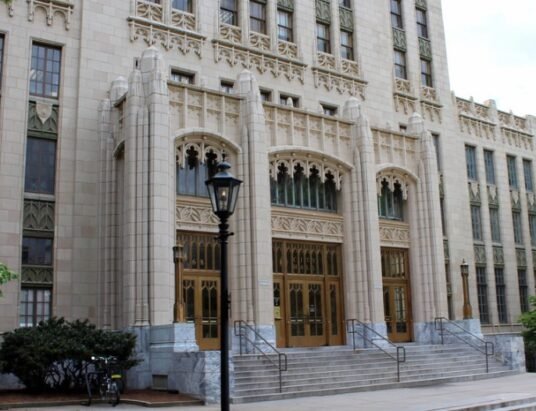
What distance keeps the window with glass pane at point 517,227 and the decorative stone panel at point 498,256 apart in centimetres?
206

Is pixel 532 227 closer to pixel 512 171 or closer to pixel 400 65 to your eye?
pixel 512 171

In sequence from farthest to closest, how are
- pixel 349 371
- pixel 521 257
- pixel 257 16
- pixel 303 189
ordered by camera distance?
pixel 521 257 → pixel 257 16 → pixel 303 189 → pixel 349 371

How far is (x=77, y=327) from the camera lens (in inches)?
820

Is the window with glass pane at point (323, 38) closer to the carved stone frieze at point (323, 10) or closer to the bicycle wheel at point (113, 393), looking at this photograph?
the carved stone frieze at point (323, 10)

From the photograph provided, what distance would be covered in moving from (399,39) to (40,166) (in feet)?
69.6

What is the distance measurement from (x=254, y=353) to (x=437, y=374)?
6721mm

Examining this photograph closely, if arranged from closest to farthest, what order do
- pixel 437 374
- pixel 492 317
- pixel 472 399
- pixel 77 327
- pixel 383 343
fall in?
1. pixel 472 399
2. pixel 77 327
3. pixel 437 374
4. pixel 383 343
5. pixel 492 317

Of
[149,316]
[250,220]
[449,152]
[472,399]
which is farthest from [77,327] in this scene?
[449,152]

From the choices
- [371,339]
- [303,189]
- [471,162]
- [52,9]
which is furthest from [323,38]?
[371,339]

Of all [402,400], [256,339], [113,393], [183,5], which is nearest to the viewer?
→ [113,393]

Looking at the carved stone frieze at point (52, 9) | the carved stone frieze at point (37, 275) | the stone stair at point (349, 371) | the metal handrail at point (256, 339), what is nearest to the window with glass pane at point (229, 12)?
the carved stone frieze at point (52, 9)

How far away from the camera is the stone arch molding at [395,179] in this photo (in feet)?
98.7

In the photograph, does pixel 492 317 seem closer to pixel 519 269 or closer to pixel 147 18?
pixel 519 269

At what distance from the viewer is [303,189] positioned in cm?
2820
